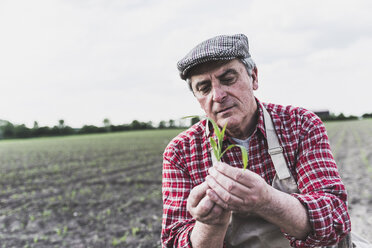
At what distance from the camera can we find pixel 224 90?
1922 millimetres

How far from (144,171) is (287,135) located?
31.0 feet

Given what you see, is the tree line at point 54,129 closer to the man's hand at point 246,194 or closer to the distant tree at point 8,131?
the distant tree at point 8,131

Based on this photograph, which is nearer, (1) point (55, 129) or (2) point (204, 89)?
(2) point (204, 89)

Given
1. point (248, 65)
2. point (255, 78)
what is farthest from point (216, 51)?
point (255, 78)

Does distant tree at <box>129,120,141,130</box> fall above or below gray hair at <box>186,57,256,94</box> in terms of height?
above

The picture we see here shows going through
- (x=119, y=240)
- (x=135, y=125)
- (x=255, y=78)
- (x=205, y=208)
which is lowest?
(x=119, y=240)

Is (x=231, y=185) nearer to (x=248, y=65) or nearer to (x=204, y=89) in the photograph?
(x=204, y=89)

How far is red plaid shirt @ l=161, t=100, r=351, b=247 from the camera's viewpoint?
5.95 feet

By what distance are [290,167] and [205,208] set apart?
0.84m

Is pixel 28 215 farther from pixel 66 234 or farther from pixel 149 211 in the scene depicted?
pixel 149 211

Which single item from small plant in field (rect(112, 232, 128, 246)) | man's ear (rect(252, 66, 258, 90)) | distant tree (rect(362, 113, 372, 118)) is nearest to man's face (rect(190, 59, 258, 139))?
man's ear (rect(252, 66, 258, 90))

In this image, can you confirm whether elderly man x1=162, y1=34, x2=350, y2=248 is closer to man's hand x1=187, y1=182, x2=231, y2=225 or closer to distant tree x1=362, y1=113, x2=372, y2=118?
man's hand x1=187, y1=182, x2=231, y2=225

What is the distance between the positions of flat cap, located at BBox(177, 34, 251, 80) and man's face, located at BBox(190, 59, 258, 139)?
5 centimetres

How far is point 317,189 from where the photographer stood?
→ 1.89m
